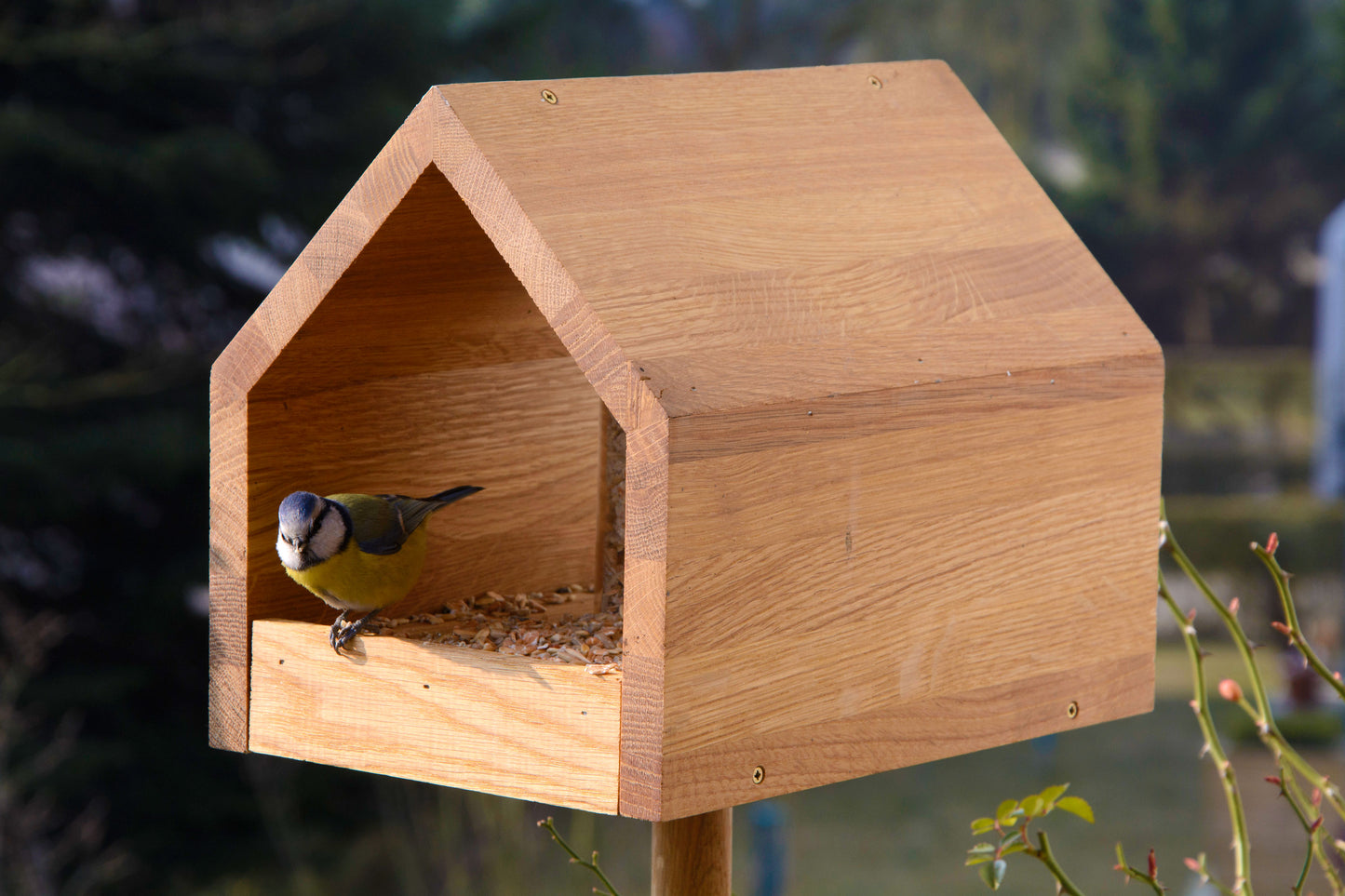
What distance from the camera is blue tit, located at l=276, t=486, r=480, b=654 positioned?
1418mm

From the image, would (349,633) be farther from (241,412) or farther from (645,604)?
(645,604)

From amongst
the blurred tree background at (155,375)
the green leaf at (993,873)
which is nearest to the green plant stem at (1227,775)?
the green leaf at (993,873)

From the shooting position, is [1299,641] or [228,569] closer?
[1299,641]

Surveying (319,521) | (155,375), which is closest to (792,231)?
(319,521)

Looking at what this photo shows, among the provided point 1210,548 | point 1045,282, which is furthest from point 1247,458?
point 1045,282

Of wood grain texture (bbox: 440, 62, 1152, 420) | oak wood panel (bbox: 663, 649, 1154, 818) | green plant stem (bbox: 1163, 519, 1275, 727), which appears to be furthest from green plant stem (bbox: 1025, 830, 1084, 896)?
wood grain texture (bbox: 440, 62, 1152, 420)

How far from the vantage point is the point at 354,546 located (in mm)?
1455

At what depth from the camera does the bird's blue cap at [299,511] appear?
4.62 ft

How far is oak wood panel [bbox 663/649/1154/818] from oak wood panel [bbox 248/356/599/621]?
1.88 feet

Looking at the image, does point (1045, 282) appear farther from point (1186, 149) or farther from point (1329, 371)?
point (1186, 149)

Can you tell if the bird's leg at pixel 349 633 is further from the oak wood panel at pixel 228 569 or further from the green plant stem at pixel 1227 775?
the green plant stem at pixel 1227 775

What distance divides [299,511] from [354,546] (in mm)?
73

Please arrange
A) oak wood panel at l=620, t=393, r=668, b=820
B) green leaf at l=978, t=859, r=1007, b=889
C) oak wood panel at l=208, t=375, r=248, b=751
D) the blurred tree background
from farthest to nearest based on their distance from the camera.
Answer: the blurred tree background < oak wood panel at l=208, t=375, r=248, b=751 < oak wood panel at l=620, t=393, r=668, b=820 < green leaf at l=978, t=859, r=1007, b=889

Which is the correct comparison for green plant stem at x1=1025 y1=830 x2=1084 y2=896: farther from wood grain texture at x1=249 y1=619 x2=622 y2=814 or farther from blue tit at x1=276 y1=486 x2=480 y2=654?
blue tit at x1=276 y1=486 x2=480 y2=654
